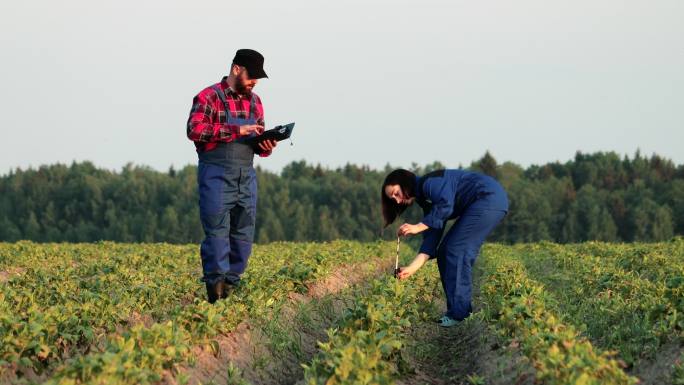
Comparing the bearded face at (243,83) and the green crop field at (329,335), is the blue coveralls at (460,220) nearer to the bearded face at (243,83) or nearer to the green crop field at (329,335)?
the green crop field at (329,335)

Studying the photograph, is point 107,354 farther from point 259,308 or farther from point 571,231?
Answer: point 571,231

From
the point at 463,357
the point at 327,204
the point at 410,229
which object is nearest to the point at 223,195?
the point at 410,229

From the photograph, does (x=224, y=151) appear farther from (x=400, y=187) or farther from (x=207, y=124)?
(x=400, y=187)

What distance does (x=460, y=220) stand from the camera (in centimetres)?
853

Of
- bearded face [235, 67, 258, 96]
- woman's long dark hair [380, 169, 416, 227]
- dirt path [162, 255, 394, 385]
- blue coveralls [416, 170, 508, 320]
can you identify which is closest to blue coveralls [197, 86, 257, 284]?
bearded face [235, 67, 258, 96]

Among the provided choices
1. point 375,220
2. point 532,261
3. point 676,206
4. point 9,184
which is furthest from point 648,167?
point 532,261

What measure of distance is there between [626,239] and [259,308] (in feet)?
227

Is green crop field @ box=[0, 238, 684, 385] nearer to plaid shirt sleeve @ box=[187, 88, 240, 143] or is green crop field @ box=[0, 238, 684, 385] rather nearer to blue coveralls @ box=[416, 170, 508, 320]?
blue coveralls @ box=[416, 170, 508, 320]

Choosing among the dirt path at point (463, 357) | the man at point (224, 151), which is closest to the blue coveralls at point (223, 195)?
the man at point (224, 151)

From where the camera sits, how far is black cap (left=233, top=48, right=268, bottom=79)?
8.72 metres

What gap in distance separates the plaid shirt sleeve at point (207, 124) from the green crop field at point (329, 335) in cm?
145

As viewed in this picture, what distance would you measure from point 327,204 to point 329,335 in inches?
3296

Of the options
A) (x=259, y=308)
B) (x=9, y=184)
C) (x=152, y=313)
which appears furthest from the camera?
(x=9, y=184)

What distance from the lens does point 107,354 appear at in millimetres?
5254
